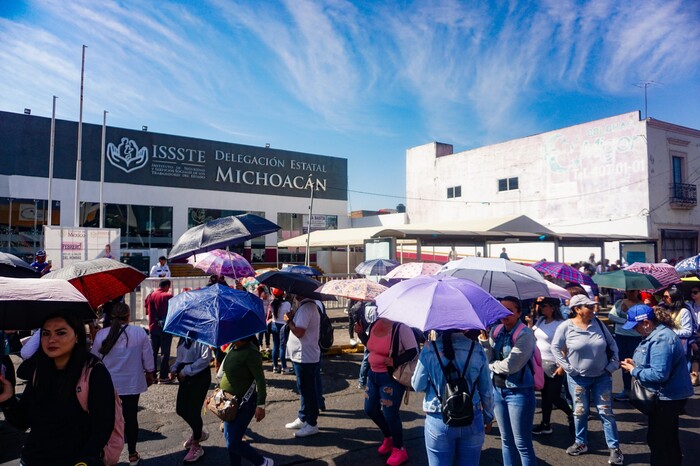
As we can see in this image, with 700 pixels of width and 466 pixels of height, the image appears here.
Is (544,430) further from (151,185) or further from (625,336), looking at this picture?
(151,185)

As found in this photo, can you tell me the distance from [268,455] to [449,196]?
30439mm

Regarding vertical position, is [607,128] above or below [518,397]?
above

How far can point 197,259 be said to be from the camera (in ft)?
29.2

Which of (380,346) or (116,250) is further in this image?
(116,250)

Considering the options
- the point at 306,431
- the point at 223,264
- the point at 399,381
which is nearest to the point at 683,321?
the point at 399,381

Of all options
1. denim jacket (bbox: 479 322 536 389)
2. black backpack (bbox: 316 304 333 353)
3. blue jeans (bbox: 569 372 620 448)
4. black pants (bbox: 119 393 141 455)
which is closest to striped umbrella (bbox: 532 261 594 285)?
blue jeans (bbox: 569 372 620 448)

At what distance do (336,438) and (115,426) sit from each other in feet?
10.5

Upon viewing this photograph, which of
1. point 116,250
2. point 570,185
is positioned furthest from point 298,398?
point 570,185

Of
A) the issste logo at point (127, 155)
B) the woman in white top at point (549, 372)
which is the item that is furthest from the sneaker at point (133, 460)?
the issste logo at point (127, 155)

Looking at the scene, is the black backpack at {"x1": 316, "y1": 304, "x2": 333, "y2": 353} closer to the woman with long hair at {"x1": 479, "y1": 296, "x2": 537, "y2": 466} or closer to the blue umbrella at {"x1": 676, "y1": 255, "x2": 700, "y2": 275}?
the woman with long hair at {"x1": 479, "y1": 296, "x2": 537, "y2": 466}

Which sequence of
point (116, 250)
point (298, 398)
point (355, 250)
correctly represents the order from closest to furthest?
point (298, 398) < point (116, 250) < point (355, 250)

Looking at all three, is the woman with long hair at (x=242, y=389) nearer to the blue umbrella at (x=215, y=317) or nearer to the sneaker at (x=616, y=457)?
the blue umbrella at (x=215, y=317)

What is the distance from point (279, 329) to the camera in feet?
27.0

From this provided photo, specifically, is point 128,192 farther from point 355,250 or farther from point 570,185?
point 570,185
